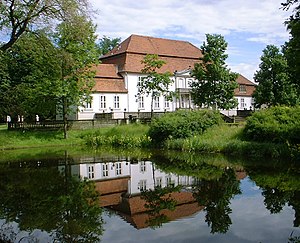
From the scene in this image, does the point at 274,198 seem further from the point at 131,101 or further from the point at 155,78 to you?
the point at 131,101

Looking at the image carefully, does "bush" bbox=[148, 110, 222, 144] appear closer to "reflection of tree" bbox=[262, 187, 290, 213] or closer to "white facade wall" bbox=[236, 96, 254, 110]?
"reflection of tree" bbox=[262, 187, 290, 213]

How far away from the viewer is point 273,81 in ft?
155

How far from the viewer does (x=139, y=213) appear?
10.6 meters

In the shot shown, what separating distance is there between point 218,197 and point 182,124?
15209 mm

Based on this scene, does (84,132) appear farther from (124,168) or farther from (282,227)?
(282,227)

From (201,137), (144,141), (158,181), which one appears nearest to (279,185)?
(158,181)

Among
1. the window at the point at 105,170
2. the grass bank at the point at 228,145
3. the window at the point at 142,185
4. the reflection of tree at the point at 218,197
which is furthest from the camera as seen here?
the grass bank at the point at 228,145

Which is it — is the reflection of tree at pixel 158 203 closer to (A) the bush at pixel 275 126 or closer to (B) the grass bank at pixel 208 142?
(B) the grass bank at pixel 208 142

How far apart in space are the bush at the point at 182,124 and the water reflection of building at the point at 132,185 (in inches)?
223

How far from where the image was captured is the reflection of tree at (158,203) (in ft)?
32.3

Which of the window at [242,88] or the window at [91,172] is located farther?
the window at [242,88]

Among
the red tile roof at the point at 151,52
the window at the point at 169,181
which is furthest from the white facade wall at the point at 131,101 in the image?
the window at the point at 169,181

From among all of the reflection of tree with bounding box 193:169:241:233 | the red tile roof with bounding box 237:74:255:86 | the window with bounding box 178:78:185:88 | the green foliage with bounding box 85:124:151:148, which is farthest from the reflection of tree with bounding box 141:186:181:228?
the red tile roof with bounding box 237:74:255:86

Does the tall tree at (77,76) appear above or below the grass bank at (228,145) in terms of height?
above
